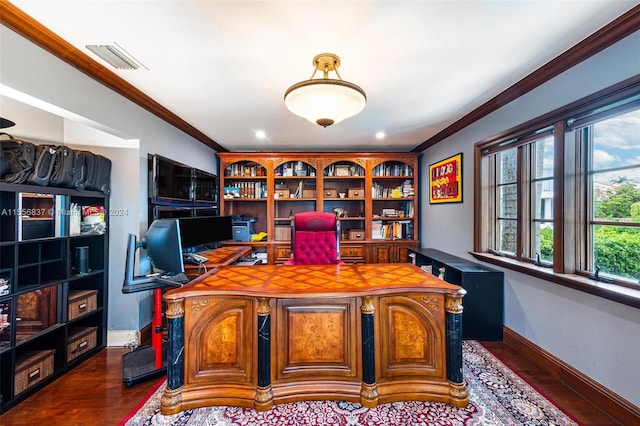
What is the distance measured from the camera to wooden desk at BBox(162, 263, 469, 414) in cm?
171

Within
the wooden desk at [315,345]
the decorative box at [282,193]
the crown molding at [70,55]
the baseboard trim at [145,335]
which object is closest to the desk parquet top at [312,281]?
the wooden desk at [315,345]

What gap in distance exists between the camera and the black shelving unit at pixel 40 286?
1.77 meters

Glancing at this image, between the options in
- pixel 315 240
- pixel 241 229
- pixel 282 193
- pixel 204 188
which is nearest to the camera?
pixel 315 240

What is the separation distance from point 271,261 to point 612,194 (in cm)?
409

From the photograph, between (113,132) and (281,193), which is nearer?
(113,132)

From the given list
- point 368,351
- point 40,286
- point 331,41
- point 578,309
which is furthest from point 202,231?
point 578,309

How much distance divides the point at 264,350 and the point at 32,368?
5.63 ft

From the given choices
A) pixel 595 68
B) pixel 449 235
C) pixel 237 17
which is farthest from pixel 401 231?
pixel 237 17

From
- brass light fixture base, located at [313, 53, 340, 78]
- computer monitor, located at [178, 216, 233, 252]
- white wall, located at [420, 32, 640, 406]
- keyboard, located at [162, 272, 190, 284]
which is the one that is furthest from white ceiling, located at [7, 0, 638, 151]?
keyboard, located at [162, 272, 190, 284]

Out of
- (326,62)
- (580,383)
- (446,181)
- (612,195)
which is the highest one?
(326,62)

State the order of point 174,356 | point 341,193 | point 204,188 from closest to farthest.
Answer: point 174,356, point 204,188, point 341,193

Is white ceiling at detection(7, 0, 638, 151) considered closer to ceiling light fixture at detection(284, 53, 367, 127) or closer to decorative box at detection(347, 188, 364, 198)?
ceiling light fixture at detection(284, 53, 367, 127)

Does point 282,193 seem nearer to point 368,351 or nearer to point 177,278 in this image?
point 177,278

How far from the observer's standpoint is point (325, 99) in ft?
5.82
